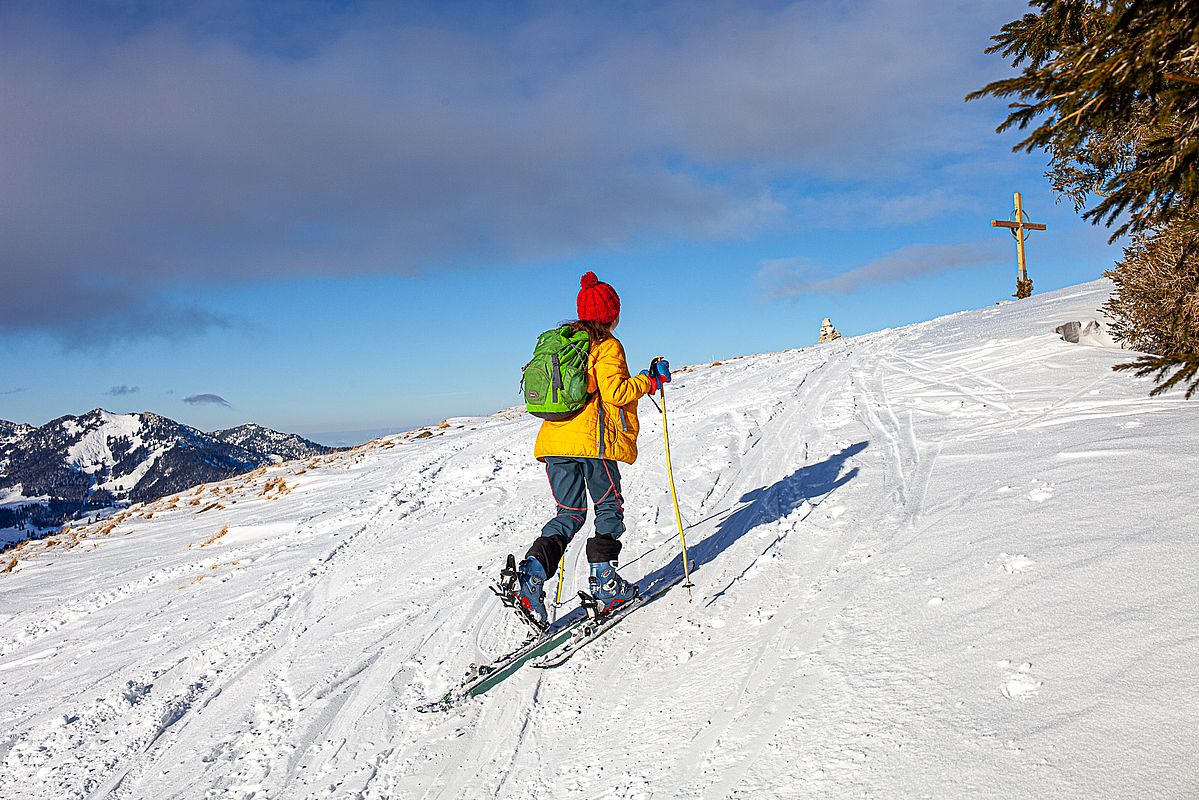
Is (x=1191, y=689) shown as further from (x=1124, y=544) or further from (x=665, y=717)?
(x=665, y=717)

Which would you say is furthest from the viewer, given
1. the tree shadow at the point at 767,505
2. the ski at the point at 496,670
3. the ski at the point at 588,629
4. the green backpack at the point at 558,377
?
the tree shadow at the point at 767,505

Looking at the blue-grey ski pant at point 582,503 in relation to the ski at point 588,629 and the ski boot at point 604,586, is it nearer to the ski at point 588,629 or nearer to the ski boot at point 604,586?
the ski boot at point 604,586

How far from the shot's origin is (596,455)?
4.91 m

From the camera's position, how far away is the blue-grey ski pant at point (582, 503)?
5.02m

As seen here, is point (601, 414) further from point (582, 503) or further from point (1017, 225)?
point (1017, 225)

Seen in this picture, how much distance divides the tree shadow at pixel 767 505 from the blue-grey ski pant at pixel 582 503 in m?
1.08

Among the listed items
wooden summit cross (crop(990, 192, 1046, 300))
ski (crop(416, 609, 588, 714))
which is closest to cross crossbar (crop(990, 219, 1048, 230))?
wooden summit cross (crop(990, 192, 1046, 300))

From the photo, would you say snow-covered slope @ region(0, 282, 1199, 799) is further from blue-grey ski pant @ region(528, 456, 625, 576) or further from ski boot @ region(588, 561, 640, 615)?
blue-grey ski pant @ region(528, 456, 625, 576)

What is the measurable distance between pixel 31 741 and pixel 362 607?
8.43 feet

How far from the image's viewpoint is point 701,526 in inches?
292

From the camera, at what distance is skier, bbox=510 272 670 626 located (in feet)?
16.0

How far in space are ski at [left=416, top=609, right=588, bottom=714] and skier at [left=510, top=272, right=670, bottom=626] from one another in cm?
17

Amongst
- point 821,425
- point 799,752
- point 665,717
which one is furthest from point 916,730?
point 821,425

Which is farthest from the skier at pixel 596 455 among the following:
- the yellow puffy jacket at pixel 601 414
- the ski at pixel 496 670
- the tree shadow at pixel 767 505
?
the tree shadow at pixel 767 505
